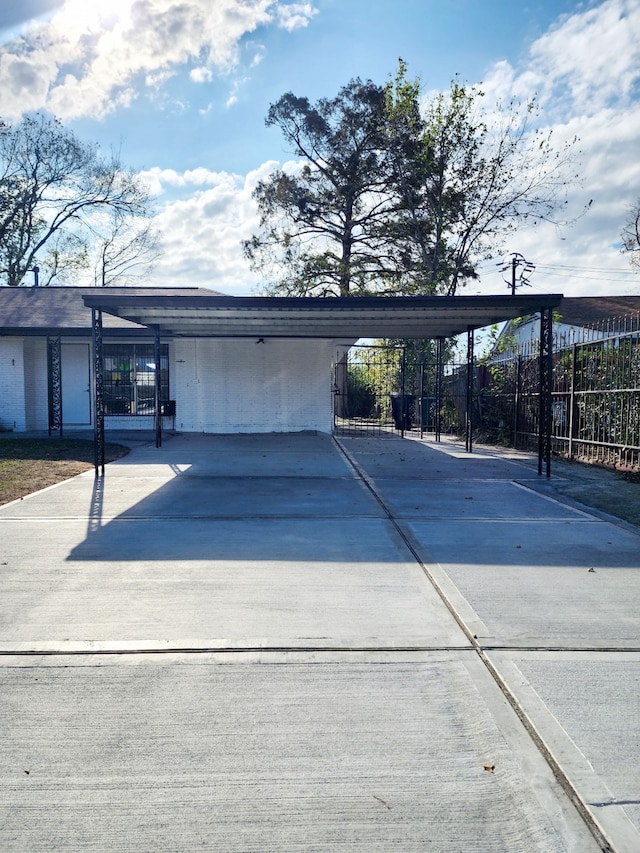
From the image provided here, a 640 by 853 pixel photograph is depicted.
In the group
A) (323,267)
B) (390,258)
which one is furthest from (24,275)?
(390,258)

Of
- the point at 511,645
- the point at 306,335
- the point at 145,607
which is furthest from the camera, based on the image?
the point at 306,335

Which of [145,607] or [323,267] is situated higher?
[323,267]

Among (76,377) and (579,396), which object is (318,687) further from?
(76,377)

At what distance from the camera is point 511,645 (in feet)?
11.3

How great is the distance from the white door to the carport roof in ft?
10.8

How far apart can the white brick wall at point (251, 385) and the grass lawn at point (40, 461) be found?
3519 mm

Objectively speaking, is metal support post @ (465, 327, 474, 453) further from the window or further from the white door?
the white door

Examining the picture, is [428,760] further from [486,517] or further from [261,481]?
[261,481]

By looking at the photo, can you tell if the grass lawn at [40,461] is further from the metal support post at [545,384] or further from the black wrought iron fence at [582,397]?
the black wrought iron fence at [582,397]

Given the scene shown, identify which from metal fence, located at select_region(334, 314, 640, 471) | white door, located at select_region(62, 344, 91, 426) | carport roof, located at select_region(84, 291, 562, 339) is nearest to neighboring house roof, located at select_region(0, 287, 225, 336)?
white door, located at select_region(62, 344, 91, 426)

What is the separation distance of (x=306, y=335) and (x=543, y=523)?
10.3m

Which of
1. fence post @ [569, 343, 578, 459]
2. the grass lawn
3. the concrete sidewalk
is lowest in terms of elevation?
the concrete sidewalk

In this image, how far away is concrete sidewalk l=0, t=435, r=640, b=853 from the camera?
2.11 meters

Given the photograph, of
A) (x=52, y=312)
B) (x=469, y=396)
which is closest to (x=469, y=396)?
(x=469, y=396)
